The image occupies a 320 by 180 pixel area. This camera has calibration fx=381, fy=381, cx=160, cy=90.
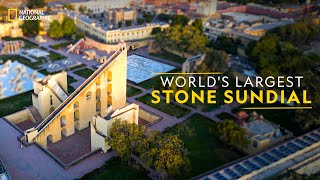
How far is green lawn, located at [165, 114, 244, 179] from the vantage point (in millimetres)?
25703

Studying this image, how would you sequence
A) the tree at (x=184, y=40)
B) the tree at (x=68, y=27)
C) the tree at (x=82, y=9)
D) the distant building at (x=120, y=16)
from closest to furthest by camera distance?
1. the tree at (x=184, y=40)
2. the tree at (x=68, y=27)
3. the distant building at (x=120, y=16)
4. the tree at (x=82, y=9)

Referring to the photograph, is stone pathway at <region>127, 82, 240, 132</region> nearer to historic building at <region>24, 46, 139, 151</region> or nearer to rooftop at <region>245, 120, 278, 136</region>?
historic building at <region>24, 46, 139, 151</region>

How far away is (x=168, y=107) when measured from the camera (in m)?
33.7

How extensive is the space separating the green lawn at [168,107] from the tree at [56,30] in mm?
20954

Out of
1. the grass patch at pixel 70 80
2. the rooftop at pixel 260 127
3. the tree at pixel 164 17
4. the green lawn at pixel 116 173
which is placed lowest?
the green lawn at pixel 116 173

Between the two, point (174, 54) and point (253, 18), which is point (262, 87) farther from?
point (253, 18)

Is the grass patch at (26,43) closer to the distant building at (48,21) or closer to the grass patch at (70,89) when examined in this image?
the distant building at (48,21)

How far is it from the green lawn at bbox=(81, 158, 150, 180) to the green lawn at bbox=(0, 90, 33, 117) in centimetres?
1175

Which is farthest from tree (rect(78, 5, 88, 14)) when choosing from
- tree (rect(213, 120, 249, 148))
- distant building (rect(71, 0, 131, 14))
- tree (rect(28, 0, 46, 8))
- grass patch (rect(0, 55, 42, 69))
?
tree (rect(213, 120, 249, 148))

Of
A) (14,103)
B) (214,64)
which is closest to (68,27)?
(14,103)

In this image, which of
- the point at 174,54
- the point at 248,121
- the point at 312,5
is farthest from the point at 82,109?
the point at 312,5

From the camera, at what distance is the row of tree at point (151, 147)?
907 inches

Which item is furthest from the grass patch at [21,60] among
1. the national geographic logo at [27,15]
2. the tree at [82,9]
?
the tree at [82,9]

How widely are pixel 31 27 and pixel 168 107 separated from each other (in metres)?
27.9
